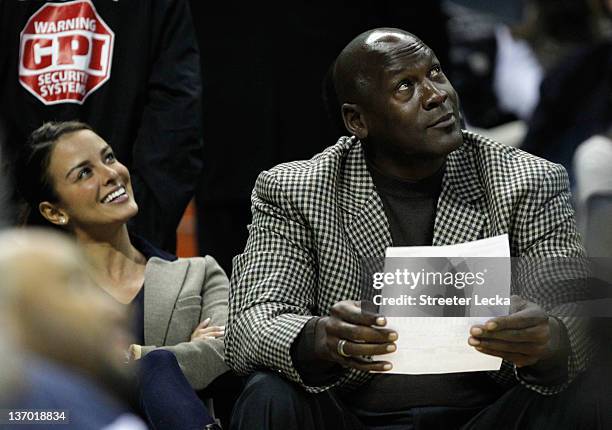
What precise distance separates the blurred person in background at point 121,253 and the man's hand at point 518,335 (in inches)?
37.5

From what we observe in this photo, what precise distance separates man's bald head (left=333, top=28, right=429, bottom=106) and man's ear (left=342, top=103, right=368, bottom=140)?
0.02m

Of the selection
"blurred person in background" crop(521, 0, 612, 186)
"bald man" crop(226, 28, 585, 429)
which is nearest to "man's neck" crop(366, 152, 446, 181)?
"bald man" crop(226, 28, 585, 429)

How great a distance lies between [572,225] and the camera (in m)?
3.75

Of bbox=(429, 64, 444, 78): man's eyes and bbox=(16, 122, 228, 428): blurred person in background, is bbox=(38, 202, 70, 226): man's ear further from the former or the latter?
bbox=(429, 64, 444, 78): man's eyes

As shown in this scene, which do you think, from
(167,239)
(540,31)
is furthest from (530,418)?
(540,31)

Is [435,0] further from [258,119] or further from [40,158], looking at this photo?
[40,158]

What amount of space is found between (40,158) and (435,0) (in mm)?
2363

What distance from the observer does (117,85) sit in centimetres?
488

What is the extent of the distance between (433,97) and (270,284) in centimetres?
65

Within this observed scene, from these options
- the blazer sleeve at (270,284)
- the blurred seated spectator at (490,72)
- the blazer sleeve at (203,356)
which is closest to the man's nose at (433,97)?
the blazer sleeve at (270,284)

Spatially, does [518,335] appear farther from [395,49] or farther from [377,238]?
[395,49]

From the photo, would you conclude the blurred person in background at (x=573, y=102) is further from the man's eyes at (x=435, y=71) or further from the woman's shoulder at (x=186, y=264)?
the woman's shoulder at (x=186, y=264)

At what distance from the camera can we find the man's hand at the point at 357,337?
10.7 ft

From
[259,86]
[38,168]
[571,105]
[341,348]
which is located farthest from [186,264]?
[571,105]
